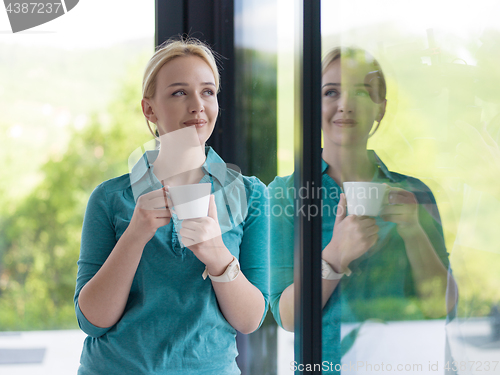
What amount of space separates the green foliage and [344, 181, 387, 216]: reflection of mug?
0.68m

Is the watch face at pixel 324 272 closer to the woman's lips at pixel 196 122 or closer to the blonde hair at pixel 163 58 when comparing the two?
the woman's lips at pixel 196 122

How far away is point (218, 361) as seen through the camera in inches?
25.9

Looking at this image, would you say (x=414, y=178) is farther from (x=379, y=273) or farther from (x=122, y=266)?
(x=122, y=266)

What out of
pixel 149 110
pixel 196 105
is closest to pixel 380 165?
pixel 196 105

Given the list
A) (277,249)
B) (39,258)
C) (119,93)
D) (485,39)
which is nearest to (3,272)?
(39,258)

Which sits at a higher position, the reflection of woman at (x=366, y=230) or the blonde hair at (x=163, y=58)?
the blonde hair at (x=163, y=58)

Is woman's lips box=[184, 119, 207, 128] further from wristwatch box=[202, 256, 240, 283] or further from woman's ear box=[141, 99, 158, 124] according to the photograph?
wristwatch box=[202, 256, 240, 283]

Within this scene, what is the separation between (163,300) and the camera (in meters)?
0.65

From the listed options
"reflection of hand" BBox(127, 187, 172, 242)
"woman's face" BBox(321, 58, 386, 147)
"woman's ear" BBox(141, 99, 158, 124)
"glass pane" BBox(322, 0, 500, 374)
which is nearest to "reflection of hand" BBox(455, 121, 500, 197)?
"glass pane" BBox(322, 0, 500, 374)

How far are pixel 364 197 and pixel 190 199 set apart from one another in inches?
10.1

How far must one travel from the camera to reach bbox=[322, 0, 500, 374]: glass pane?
0.39m

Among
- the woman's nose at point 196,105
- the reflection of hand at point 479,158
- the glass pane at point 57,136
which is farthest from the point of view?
the glass pane at point 57,136

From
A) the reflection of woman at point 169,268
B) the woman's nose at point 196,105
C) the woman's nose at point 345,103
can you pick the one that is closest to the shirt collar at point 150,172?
the reflection of woman at point 169,268

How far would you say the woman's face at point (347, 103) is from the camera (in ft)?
1.47
